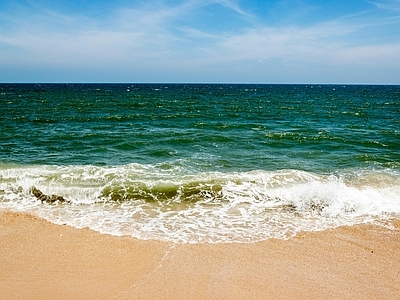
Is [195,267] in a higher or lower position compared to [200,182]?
lower

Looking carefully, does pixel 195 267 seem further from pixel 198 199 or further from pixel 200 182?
pixel 200 182

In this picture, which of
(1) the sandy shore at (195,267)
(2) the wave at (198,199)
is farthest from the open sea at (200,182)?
(1) the sandy shore at (195,267)

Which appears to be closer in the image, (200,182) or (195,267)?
(195,267)

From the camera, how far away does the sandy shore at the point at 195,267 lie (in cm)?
527

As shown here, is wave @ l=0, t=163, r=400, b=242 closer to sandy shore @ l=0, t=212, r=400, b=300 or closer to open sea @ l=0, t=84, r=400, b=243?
open sea @ l=0, t=84, r=400, b=243

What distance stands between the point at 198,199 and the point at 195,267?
3780 mm

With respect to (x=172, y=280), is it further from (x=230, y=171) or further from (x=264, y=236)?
(x=230, y=171)

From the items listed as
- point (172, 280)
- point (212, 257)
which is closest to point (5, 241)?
point (172, 280)

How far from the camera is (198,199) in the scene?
32.0ft

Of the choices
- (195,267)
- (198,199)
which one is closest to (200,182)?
(198,199)

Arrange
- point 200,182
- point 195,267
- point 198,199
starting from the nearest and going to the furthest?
1. point 195,267
2. point 198,199
3. point 200,182

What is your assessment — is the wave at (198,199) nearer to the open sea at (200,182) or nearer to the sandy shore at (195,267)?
the open sea at (200,182)

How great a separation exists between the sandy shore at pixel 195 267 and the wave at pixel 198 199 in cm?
58

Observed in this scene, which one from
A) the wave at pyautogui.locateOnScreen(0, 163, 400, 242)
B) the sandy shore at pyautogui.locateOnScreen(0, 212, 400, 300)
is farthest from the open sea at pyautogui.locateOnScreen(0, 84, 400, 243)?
the sandy shore at pyautogui.locateOnScreen(0, 212, 400, 300)
